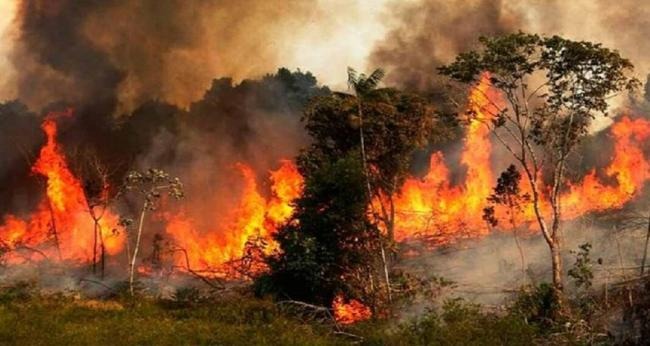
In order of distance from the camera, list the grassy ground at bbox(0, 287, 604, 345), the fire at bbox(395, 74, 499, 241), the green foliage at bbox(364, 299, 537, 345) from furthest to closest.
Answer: the fire at bbox(395, 74, 499, 241) < the grassy ground at bbox(0, 287, 604, 345) < the green foliage at bbox(364, 299, 537, 345)

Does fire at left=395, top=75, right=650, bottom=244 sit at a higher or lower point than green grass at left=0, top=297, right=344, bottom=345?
higher

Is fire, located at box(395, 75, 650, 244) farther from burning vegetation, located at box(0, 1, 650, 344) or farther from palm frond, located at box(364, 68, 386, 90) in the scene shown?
palm frond, located at box(364, 68, 386, 90)

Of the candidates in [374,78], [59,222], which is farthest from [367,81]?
[59,222]

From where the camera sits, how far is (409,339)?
21.9 m

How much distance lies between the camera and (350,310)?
1164 inches

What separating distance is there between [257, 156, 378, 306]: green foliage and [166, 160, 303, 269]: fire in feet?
84.0

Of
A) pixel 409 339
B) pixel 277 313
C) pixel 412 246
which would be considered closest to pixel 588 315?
pixel 409 339

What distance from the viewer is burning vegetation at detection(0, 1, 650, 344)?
29203 millimetres

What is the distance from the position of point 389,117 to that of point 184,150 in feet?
121

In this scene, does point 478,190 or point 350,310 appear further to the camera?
point 478,190

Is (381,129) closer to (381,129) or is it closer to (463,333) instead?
(381,129)

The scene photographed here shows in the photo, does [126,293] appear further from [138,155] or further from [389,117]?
[138,155]

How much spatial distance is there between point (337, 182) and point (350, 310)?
6.00 meters

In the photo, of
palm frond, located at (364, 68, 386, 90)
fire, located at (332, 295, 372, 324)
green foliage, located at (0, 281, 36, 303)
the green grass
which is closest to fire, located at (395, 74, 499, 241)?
palm frond, located at (364, 68, 386, 90)
